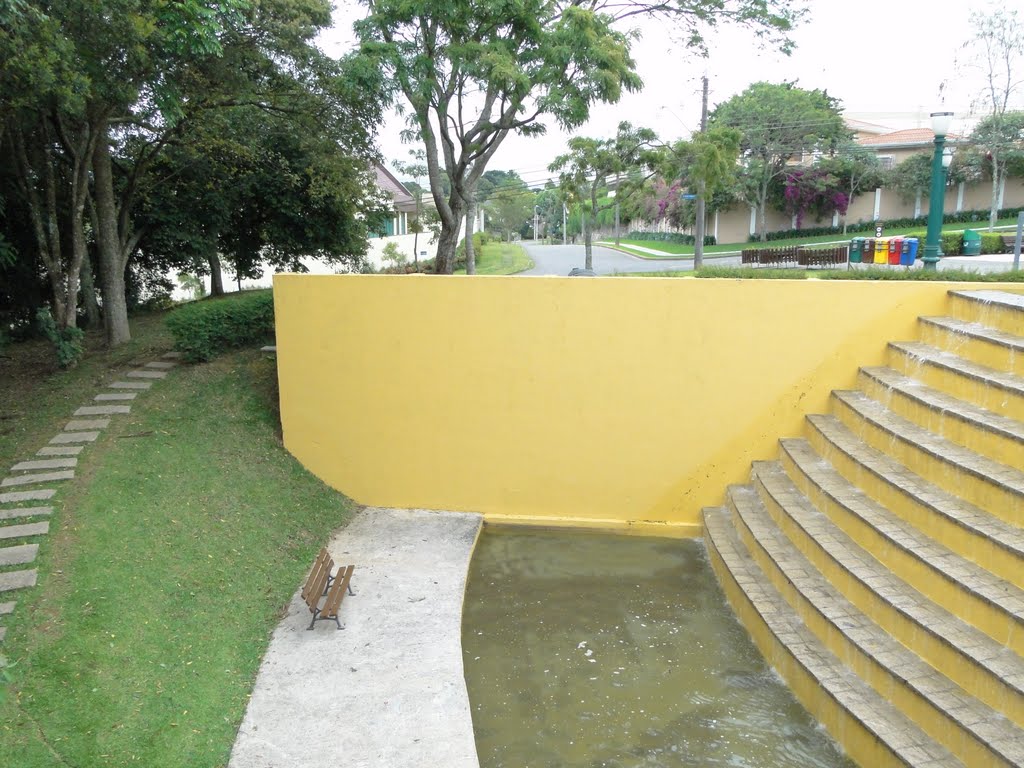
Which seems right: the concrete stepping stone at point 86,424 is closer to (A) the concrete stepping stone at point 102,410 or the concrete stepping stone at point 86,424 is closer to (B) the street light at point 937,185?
(A) the concrete stepping stone at point 102,410

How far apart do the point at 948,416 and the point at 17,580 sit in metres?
7.75

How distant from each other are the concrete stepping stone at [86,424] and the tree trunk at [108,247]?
307 centimetres

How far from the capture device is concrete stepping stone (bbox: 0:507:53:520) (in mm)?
6594

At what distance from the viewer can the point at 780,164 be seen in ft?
115

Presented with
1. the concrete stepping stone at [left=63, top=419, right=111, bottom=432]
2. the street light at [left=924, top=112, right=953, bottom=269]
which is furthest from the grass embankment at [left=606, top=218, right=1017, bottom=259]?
the concrete stepping stone at [left=63, top=419, right=111, bottom=432]

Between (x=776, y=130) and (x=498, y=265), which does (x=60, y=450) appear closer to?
(x=498, y=265)

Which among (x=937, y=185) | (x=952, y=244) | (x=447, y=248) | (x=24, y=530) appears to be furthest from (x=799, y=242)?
(x=24, y=530)

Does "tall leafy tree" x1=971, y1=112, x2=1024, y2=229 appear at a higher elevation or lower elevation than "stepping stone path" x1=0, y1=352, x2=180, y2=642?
higher

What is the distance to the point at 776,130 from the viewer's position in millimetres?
34156

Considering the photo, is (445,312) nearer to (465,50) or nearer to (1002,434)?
(465,50)

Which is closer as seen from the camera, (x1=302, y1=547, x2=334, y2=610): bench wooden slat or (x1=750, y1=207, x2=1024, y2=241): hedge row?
(x1=302, y1=547, x2=334, y2=610): bench wooden slat

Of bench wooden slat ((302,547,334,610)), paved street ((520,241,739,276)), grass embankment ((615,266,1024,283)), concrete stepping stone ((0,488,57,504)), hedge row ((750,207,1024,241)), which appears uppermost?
hedge row ((750,207,1024,241))

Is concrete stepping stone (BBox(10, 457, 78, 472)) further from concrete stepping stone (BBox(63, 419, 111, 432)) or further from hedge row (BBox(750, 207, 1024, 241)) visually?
hedge row (BBox(750, 207, 1024, 241))

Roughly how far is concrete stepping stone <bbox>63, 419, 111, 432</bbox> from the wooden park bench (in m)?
3.59
